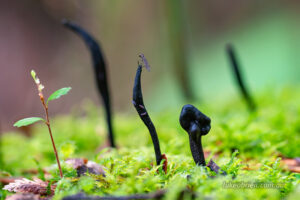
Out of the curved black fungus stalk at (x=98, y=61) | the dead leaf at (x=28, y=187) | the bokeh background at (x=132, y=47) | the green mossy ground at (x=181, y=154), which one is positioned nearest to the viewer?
the green mossy ground at (x=181, y=154)

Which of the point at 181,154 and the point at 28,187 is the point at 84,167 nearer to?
the point at 28,187

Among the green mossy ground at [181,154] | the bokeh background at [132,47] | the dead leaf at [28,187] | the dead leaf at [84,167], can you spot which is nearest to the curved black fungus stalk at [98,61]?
the green mossy ground at [181,154]

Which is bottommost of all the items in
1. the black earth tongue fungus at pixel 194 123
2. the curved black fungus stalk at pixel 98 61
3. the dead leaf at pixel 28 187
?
the dead leaf at pixel 28 187

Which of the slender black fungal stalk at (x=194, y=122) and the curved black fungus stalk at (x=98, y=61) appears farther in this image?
the curved black fungus stalk at (x=98, y=61)

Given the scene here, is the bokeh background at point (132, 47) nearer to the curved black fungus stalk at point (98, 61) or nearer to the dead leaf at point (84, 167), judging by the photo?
the curved black fungus stalk at point (98, 61)

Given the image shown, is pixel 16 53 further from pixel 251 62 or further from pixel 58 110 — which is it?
pixel 251 62

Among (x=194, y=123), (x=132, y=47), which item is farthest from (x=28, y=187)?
(x=132, y=47)

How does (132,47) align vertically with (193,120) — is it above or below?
above
